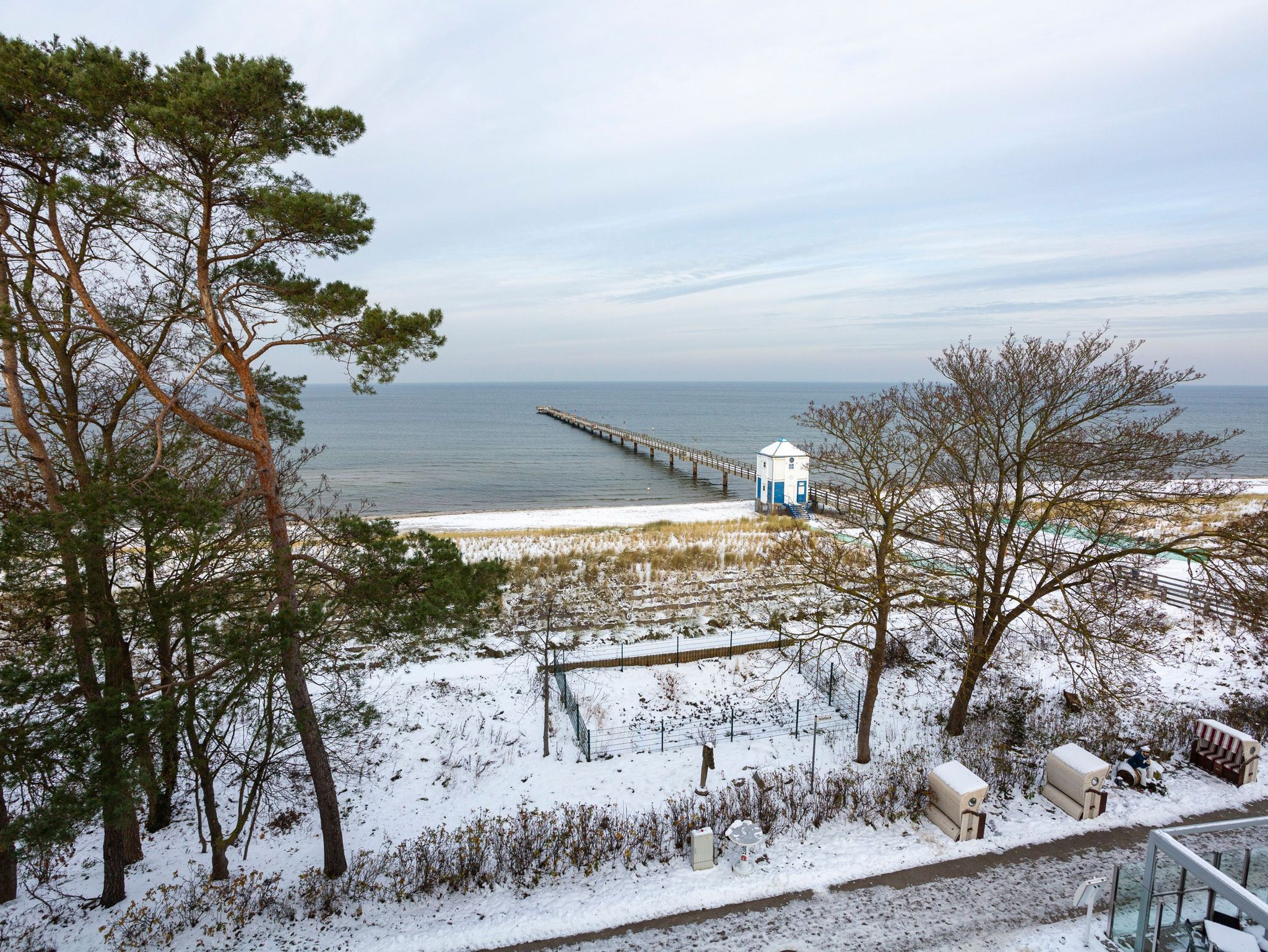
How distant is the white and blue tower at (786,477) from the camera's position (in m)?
34.8

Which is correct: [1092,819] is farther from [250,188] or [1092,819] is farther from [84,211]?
[84,211]

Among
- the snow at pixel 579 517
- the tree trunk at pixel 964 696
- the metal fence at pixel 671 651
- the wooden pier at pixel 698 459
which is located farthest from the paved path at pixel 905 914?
the snow at pixel 579 517

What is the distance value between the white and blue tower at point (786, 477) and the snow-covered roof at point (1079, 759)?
2459 centimetres

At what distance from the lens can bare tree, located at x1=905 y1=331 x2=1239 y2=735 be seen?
1040 centimetres

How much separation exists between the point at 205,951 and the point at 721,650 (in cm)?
1116

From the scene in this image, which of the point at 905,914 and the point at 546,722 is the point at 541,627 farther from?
the point at 905,914

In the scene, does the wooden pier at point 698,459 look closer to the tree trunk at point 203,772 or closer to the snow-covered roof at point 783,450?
the snow-covered roof at point 783,450

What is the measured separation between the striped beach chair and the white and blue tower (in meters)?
23.7

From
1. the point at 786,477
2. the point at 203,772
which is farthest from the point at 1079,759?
the point at 786,477

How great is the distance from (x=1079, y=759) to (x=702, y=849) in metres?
6.07

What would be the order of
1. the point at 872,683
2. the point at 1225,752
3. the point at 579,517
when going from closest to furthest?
the point at 1225,752 < the point at 872,683 < the point at 579,517

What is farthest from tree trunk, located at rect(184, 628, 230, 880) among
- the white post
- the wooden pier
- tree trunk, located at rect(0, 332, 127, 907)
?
the wooden pier

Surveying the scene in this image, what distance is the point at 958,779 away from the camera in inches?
374

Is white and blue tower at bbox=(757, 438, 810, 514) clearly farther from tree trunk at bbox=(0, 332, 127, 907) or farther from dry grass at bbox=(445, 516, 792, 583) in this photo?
tree trunk at bbox=(0, 332, 127, 907)
